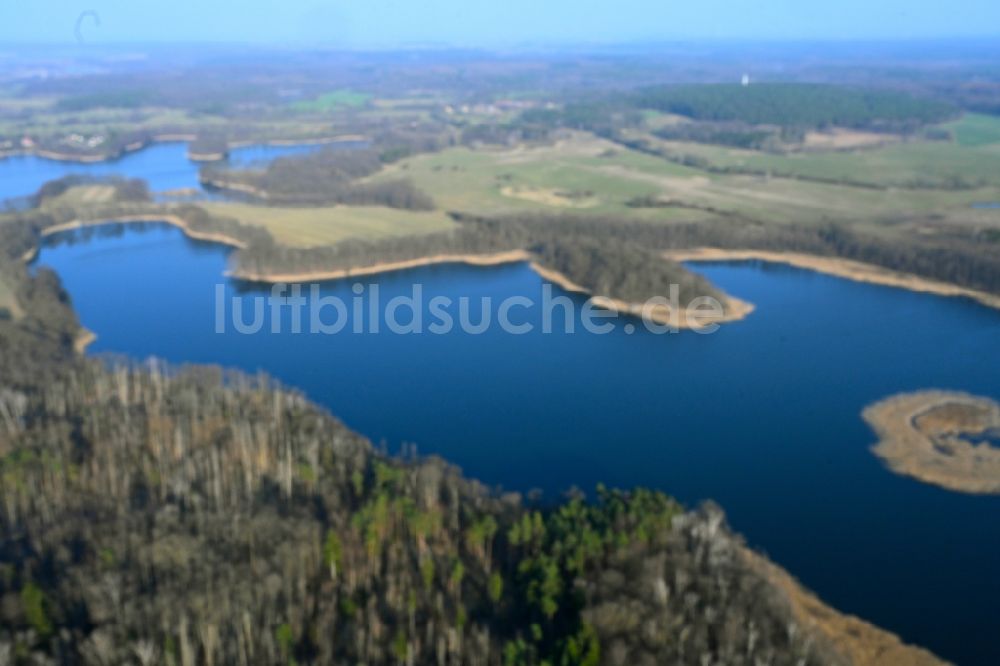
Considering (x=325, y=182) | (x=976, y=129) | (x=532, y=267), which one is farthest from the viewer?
(x=976, y=129)

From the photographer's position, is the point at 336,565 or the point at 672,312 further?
the point at 672,312

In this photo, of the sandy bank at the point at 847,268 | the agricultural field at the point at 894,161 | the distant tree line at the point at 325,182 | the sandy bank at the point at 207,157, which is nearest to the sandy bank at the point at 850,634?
the sandy bank at the point at 847,268

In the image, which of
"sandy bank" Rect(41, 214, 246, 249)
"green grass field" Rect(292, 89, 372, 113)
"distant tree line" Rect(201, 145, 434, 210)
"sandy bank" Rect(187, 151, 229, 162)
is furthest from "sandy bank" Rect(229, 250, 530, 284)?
"green grass field" Rect(292, 89, 372, 113)

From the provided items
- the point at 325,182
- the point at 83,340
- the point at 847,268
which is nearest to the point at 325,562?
the point at 83,340

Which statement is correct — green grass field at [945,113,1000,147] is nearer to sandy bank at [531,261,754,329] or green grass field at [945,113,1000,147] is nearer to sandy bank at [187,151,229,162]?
sandy bank at [531,261,754,329]

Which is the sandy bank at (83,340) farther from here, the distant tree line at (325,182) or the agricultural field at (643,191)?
the agricultural field at (643,191)

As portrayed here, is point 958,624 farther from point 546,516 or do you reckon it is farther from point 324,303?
point 324,303

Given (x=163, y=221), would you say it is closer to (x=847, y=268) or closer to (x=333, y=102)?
(x=847, y=268)
